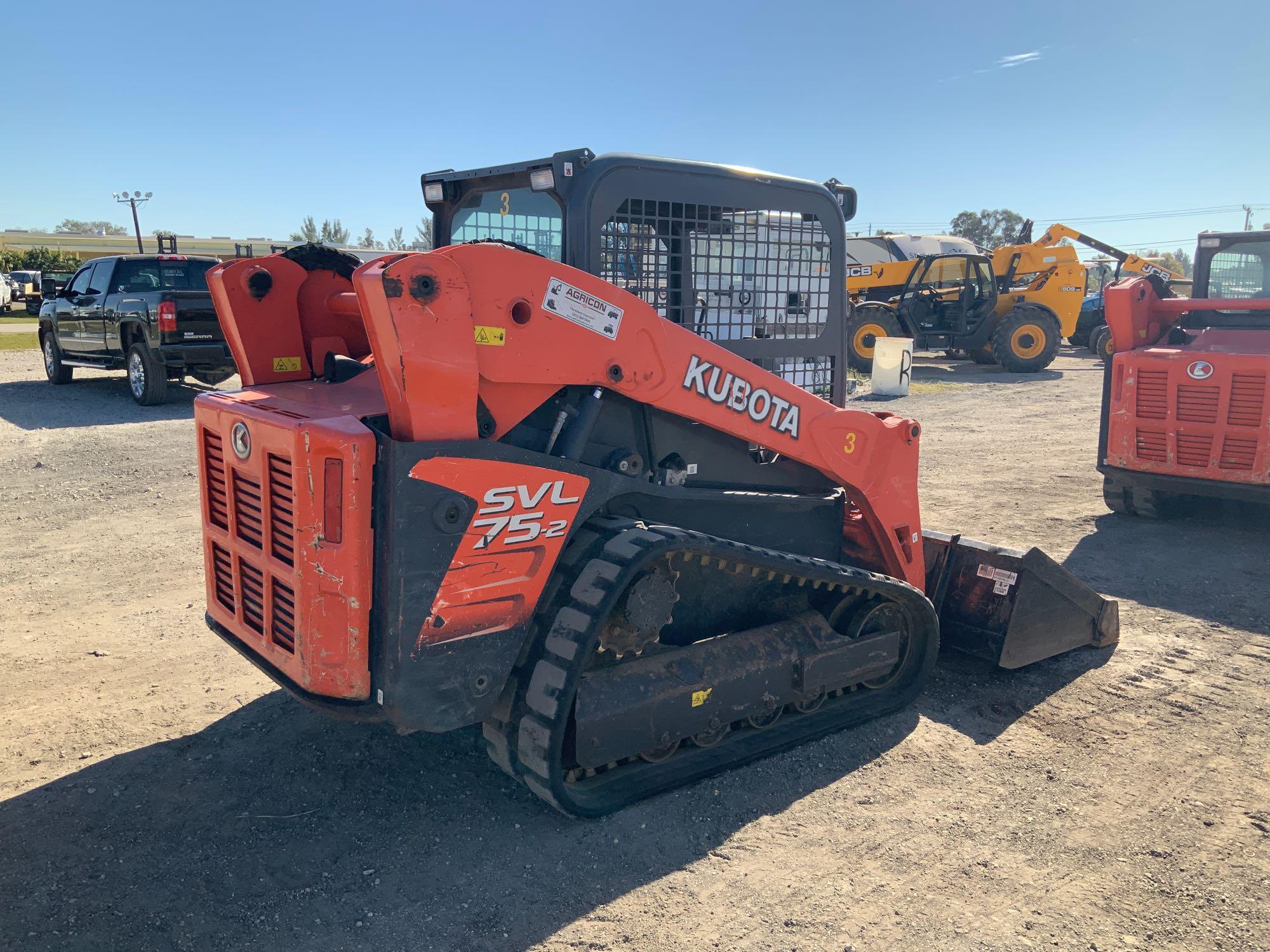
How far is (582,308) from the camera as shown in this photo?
329 cm

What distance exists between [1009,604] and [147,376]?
1103cm

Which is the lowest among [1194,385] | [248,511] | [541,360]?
[248,511]

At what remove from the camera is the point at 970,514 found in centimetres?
805

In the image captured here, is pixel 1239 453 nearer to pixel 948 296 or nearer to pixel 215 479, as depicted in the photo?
pixel 215 479

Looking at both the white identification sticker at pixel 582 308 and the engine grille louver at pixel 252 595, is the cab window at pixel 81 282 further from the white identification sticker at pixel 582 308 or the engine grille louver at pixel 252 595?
the white identification sticker at pixel 582 308

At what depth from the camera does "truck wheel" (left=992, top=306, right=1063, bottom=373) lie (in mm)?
19125

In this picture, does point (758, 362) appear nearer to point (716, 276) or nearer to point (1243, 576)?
point (716, 276)

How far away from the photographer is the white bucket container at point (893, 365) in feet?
51.8

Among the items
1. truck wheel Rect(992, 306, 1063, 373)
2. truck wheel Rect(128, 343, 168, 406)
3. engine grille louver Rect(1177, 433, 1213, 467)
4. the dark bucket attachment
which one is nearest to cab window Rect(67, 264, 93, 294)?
truck wheel Rect(128, 343, 168, 406)

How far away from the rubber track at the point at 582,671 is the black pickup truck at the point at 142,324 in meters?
9.58

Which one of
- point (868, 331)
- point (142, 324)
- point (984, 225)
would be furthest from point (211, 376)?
point (984, 225)

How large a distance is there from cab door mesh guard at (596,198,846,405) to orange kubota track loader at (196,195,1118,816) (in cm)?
41

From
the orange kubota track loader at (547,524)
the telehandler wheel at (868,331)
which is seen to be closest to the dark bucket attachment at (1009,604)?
the orange kubota track loader at (547,524)

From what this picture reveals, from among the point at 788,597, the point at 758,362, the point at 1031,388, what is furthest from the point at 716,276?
the point at 1031,388
